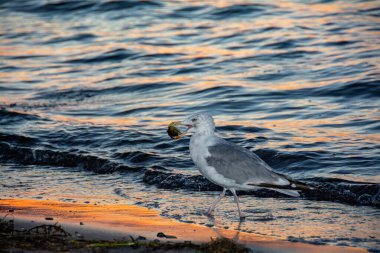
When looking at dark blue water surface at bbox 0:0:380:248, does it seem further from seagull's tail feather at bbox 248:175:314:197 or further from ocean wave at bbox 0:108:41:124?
seagull's tail feather at bbox 248:175:314:197

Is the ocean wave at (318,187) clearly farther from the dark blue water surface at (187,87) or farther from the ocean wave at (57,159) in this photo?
the ocean wave at (57,159)

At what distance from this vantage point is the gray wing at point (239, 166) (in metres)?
7.60

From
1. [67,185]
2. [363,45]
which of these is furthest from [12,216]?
[363,45]

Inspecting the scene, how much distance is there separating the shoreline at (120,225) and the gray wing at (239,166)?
0.73 meters

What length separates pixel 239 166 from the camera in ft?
25.2

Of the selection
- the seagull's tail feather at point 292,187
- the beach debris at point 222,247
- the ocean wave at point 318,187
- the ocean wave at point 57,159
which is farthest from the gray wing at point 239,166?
the ocean wave at point 57,159

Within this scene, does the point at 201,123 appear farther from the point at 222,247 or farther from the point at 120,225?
the point at 222,247

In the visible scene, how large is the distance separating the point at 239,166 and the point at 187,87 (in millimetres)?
7096

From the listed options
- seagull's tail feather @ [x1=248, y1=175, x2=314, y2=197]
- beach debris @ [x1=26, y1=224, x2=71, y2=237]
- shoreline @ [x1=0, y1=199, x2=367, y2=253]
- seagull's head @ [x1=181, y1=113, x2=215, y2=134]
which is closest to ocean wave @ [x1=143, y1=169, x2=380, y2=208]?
seagull's tail feather @ [x1=248, y1=175, x2=314, y2=197]

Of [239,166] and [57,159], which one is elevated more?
[239,166]

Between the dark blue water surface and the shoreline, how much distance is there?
3.89 ft

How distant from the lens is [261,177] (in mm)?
7590

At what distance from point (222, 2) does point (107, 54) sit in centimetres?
516

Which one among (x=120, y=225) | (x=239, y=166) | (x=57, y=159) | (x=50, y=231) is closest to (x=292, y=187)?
(x=239, y=166)
